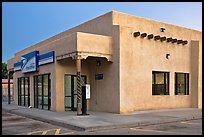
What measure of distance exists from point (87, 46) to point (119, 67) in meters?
2.12

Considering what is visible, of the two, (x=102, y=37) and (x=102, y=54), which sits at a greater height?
(x=102, y=37)

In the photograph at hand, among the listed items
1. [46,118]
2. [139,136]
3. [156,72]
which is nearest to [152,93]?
[156,72]

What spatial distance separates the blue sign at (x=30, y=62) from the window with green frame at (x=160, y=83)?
819cm

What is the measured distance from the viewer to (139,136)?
8367 mm

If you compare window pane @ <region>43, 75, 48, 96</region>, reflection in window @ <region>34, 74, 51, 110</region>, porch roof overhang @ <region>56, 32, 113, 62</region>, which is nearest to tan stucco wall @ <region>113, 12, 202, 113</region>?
porch roof overhang @ <region>56, 32, 113, 62</region>

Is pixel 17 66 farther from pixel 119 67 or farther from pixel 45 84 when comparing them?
pixel 119 67

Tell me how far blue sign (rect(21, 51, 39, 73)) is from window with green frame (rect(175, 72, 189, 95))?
9.95m

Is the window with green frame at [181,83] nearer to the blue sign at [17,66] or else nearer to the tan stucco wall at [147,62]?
the tan stucco wall at [147,62]

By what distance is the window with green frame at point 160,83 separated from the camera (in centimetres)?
1697

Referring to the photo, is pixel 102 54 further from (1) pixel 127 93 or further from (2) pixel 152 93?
(2) pixel 152 93

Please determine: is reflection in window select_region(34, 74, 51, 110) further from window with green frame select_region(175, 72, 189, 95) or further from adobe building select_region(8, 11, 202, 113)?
window with green frame select_region(175, 72, 189, 95)

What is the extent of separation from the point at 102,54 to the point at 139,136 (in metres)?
6.94

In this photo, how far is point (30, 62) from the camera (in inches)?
758

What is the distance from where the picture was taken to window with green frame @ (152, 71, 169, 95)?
16969 millimetres
